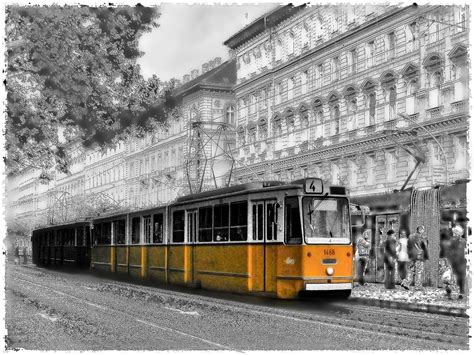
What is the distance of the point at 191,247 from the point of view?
2297 centimetres

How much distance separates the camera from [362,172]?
26.6 m

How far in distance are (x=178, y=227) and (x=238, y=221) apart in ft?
13.3

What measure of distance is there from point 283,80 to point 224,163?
3.47 meters

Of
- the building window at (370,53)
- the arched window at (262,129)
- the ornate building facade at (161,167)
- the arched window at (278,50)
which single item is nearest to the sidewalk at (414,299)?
the ornate building facade at (161,167)

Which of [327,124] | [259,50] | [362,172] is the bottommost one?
[362,172]

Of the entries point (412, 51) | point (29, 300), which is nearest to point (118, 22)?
point (29, 300)

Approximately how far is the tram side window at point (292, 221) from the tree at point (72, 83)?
4070 mm

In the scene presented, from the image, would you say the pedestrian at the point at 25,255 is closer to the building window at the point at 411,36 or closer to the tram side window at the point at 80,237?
the tram side window at the point at 80,237

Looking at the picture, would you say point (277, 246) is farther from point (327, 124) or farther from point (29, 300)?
point (327, 124)

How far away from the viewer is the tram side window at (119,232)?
2989cm

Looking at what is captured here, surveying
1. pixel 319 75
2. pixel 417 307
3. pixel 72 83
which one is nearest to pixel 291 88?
pixel 319 75

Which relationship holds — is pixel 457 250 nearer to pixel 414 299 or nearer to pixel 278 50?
pixel 414 299

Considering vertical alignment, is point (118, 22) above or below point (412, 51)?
below

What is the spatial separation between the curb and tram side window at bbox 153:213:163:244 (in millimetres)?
7117
